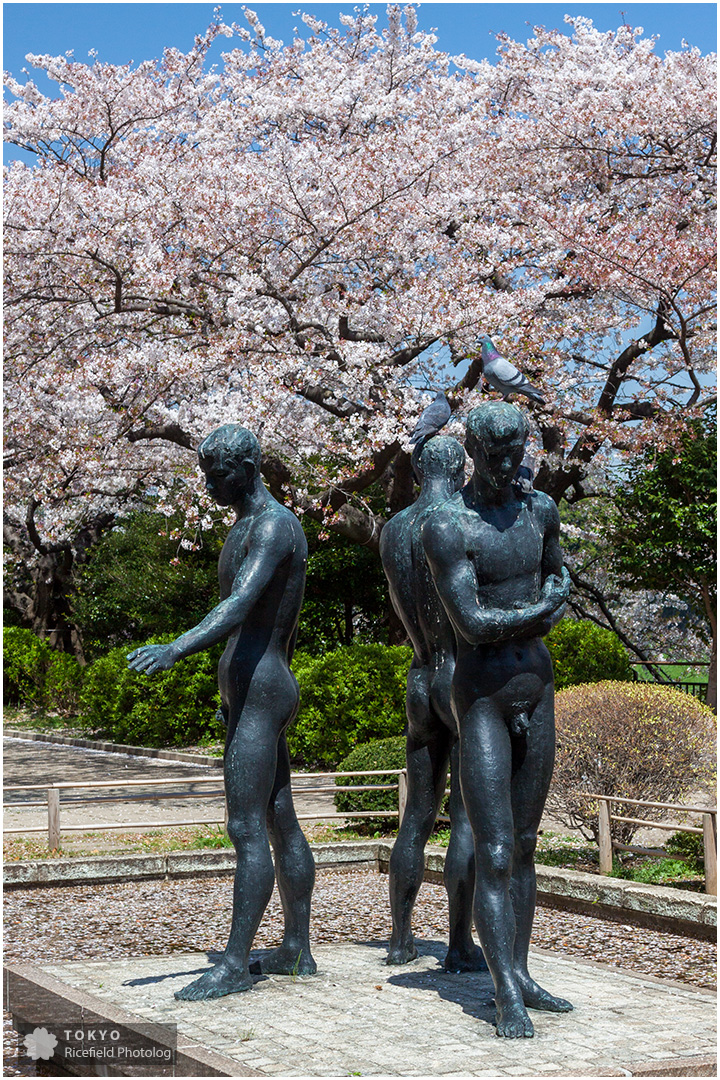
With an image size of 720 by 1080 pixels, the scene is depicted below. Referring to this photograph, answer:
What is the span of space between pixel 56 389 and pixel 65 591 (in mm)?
13100

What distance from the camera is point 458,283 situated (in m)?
16.5

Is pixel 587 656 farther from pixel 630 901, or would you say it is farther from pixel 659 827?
pixel 630 901

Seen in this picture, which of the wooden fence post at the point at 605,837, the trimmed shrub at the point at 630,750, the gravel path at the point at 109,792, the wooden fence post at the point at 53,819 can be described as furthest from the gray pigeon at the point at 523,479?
the wooden fence post at the point at 53,819

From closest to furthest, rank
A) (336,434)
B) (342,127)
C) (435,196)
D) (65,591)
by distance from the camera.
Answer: (336,434), (435,196), (342,127), (65,591)

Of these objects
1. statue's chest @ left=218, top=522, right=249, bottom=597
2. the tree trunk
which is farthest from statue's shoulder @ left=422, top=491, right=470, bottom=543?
the tree trunk

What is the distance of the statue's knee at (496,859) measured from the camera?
4.62m

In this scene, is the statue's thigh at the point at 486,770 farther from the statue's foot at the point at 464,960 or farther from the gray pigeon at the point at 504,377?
the gray pigeon at the point at 504,377

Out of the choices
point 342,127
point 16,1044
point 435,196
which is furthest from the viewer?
point 342,127

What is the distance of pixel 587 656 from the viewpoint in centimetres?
1664

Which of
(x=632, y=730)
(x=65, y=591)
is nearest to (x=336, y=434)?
(x=632, y=730)

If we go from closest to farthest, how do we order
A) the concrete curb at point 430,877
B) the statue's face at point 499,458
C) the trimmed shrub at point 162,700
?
the statue's face at point 499,458 < the concrete curb at point 430,877 < the trimmed shrub at point 162,700

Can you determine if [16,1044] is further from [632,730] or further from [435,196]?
[435,196]

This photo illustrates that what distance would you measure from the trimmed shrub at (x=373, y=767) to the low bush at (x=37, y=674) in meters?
14.2

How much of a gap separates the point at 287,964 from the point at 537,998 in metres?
1.26
